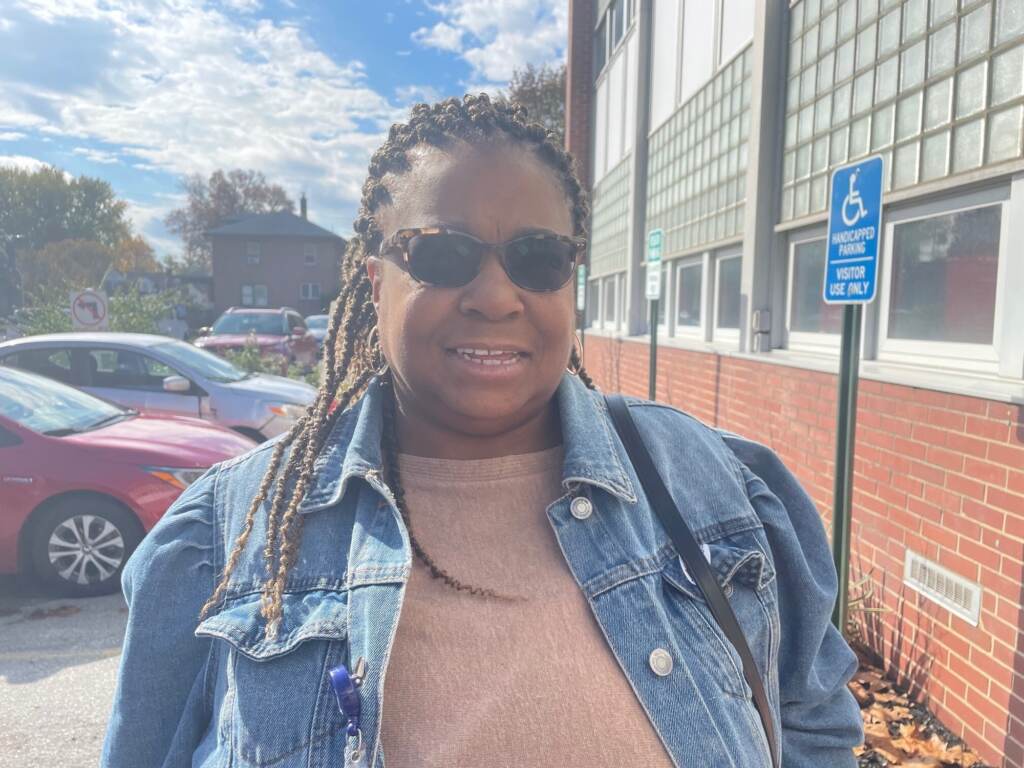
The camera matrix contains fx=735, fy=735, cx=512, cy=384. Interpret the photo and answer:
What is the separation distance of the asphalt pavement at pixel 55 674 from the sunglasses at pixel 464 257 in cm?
288

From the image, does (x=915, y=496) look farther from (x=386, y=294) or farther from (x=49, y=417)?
(x=49, y=417)

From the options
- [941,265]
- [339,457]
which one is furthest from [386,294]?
[941,265]

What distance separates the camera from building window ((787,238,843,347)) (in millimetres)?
5004

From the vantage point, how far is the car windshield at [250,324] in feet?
50.5

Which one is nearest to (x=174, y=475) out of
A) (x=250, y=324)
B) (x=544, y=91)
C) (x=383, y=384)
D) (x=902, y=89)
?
(x=383, y=384)

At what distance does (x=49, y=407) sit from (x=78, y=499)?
0.89 meters

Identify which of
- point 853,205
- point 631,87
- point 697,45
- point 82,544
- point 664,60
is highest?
point 631,87

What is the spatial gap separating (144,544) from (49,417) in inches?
177

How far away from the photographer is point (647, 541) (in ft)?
4.33

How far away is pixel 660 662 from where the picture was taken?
119 centimetres

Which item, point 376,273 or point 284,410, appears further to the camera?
point 284,410

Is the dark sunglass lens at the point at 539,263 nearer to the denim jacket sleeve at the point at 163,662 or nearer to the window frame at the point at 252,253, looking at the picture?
the denim jacket sleeve at the point at 163,662

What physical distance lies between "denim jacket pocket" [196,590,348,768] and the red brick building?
8.87ft

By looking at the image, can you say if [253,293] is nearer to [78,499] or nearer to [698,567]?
[78,499]
